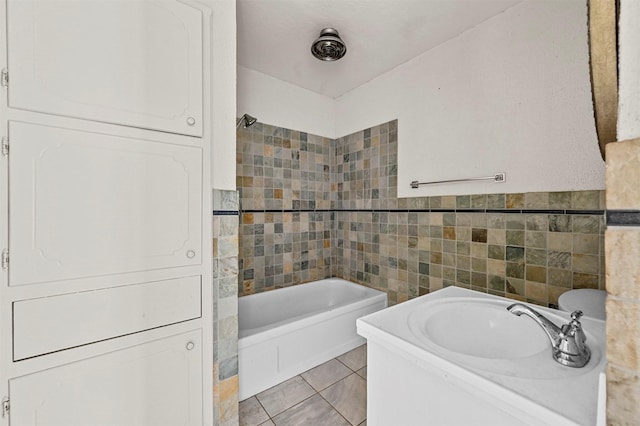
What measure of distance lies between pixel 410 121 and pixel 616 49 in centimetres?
179

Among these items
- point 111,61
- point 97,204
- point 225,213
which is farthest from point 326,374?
point 111,61

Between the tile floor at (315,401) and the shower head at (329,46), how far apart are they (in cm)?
222

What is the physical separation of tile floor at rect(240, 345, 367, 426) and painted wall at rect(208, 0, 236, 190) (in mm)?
1247

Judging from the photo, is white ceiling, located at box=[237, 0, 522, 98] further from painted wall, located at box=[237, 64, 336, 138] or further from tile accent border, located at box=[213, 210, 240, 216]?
tile accent border, located at box=[213, 210, 240, 216]

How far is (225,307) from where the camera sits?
4.27ft

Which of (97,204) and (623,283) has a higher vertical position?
(97,204)

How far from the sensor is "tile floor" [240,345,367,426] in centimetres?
141

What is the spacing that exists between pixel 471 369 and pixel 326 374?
1.39 meters

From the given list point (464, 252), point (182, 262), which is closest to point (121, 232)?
point (182, 262)

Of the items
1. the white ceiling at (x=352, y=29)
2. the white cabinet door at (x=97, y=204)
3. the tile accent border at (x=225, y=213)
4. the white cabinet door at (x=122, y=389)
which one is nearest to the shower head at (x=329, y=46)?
the white ceiling at (x=352, y=29)

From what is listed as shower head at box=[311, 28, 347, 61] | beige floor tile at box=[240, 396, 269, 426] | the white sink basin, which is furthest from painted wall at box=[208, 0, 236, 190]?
beige floor tile at box=[240, 396, 269, 426]

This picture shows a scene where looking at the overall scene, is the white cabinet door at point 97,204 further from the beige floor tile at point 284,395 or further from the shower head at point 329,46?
the shower head at point 329,46

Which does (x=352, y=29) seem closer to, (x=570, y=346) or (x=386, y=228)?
(x=386, y=228)

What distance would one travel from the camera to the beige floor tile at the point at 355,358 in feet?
6.22
